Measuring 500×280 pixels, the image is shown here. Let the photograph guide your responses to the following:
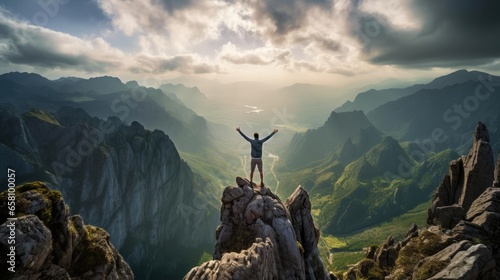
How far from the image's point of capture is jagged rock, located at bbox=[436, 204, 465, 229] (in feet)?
116

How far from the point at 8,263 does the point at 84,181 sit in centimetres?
20888

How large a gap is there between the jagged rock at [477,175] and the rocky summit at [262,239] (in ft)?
124

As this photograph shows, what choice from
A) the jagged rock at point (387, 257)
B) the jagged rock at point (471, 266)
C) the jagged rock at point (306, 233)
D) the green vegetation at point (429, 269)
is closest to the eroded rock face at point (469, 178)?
the jagged rock at point (387, 257)

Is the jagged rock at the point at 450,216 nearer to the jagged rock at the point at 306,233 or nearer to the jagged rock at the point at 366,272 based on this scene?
the jagged rock at the point at 306,233

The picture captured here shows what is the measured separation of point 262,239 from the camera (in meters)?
28.2

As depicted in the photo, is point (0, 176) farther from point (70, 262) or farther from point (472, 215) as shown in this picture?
point (472, 215)

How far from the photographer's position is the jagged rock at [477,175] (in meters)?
53.0

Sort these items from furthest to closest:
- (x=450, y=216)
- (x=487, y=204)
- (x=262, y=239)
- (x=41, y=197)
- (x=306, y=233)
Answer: (x=306, y=233)
(x=450, y=216)
(x=487, y=204)
(x=262, y=239)
(x=41, y=197)

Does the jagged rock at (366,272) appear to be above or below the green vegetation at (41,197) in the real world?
below

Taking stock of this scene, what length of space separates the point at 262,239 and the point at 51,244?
61.9 feet

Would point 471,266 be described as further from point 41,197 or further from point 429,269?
point 41,197

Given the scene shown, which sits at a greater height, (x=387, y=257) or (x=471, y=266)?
(x=471, y=266)

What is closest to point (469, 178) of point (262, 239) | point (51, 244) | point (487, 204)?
point (487, 204)

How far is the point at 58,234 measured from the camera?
2283 centimetres
